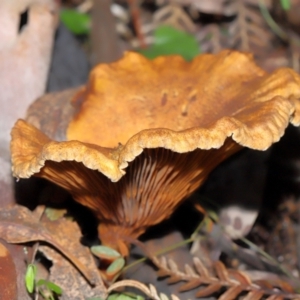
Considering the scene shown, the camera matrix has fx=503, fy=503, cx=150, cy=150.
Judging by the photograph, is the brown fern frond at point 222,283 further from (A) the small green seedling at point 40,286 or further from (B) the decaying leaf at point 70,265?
(A) the small green seedling at point 40,286

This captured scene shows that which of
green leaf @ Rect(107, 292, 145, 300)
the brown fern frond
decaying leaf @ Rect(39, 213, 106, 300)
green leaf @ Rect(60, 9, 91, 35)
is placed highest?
green leaf @ Rect(60, 9, 91, 35)

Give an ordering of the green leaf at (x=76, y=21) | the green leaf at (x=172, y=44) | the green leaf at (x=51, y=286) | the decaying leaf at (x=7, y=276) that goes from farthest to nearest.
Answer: the green leaf at (x=76, y=21) < the green leaf at (x=172, y=44) < the green leaf at (x=51, y=286) < the decaying leaf at (x=7, y=276)

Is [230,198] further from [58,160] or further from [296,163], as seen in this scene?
[58,160]

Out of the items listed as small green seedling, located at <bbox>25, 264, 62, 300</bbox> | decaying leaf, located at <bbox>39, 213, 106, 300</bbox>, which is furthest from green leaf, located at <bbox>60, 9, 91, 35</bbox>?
small green seedling, located at <bbox>25, 264, 62, 300</bbox>

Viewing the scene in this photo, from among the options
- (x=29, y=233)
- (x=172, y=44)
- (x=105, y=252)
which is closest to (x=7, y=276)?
(x=29, y=233)

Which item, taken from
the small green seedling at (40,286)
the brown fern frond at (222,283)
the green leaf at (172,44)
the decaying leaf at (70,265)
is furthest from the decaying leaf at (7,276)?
the green leaf at (172,44)

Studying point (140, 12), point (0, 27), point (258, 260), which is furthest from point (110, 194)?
point (140, 12)

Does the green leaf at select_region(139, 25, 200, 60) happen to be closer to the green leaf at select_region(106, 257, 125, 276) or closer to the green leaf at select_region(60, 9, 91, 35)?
the green leaf at select_region(60, 9, 91, 35)
